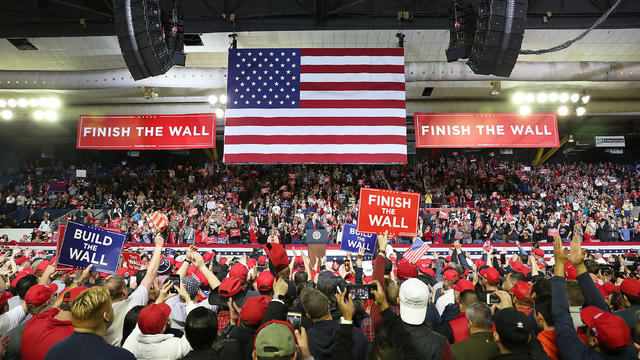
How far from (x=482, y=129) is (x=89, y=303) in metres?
13.4

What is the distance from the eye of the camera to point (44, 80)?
41.7 ft

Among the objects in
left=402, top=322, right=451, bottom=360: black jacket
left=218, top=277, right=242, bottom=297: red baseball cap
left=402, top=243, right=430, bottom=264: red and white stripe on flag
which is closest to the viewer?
left=402, top=322, right=451, bottom=360: black jacket

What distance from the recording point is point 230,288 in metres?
3.69

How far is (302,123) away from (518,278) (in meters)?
6.21

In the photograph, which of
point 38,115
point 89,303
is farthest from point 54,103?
point 89,303

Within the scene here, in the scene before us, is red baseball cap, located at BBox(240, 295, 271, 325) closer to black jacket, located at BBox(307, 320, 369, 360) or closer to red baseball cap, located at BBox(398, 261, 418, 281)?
black jacket, located at BBox(307, 320, 369, 360)

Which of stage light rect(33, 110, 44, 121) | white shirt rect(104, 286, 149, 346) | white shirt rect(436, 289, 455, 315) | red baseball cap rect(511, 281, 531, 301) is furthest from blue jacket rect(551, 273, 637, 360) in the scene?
stage light rect(33, 110, 44, 121)

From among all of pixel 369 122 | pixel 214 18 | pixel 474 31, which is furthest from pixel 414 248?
pixel 214 18

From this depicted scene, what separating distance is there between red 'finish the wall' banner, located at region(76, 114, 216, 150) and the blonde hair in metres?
10.5

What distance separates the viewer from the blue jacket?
2485 millimetres

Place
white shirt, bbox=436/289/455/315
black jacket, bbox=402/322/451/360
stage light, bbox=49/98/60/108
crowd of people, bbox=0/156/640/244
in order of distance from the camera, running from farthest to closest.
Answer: crowd of people, bbox=0/156/640/244, stage light, bbox=49/98/60/108, white shirt, bbox=436/289/455/315, black jacket, bbox=402/322/451/360

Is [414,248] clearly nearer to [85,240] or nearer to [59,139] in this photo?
[85,240]

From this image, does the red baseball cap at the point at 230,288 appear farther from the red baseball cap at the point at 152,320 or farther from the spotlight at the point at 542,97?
the spotlight at the point at 542,97

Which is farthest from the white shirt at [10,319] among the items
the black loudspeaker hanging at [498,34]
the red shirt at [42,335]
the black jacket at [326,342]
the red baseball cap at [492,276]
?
the black loudspeaker hanging at [498,34]
